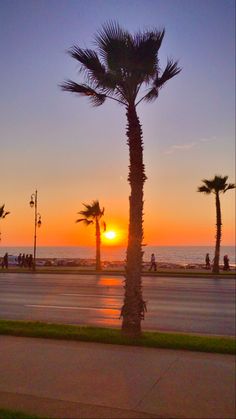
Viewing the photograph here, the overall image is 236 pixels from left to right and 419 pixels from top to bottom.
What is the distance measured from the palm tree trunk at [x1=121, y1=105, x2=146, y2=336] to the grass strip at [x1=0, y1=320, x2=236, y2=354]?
319mm

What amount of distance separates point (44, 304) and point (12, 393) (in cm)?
1026

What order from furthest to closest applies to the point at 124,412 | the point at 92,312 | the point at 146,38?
the point at 92,312
the point at 146,38
the point at 124,412

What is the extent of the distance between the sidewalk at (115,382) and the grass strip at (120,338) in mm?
252

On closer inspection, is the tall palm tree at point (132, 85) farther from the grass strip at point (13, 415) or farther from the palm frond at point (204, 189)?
the palm frond at point (204, 189)

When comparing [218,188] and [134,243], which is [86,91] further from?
[218,188]

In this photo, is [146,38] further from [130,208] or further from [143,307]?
[143,307]

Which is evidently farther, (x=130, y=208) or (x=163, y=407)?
(x=130, y=208)

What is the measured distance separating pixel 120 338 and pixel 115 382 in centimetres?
238

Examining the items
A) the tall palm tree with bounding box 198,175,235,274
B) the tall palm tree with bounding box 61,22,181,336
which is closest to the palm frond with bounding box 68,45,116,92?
the tall palm tree with bounding box 61,22,181,336

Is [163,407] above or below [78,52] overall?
below

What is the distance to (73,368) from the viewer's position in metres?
6.67

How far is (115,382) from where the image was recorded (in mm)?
5992

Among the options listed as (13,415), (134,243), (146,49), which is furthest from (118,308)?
(13,415)

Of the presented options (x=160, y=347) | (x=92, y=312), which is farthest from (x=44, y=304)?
(x=160, y=347)
